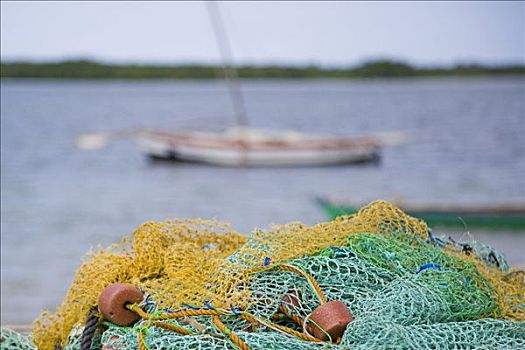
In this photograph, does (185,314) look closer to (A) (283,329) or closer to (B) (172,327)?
(B) (172,327)

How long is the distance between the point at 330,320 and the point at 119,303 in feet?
2.30

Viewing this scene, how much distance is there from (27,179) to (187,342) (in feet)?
71.6

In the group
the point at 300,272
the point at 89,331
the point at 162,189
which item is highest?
the point at 300,272

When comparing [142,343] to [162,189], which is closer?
[142,343]

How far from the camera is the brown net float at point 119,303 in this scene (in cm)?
259

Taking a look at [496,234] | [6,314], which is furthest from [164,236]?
[496,234]

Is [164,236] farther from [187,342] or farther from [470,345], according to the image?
[470,345]

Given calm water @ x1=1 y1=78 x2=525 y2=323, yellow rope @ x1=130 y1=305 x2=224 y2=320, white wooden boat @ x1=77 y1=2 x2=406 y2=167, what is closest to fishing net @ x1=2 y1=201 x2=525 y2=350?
yellow rope @ x1=130 y1=305 x2=224 y2=320

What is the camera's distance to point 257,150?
24.5m

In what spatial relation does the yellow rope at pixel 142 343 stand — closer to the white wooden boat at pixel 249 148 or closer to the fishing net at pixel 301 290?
the fishing net at pixel 301 290

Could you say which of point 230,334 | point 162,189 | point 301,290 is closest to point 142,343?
point 230,334

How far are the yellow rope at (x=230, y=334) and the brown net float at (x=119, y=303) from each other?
0.35 meters

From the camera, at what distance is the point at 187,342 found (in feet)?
7.60

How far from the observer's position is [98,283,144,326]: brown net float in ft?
8.50
